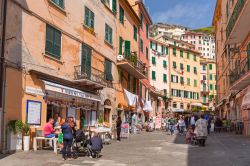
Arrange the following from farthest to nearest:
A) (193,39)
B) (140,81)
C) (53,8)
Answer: (193,39) < (140,81) < (53,8)

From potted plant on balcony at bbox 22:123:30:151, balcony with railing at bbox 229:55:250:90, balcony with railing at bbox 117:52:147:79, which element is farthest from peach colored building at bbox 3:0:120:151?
balcony with railing at bbox 229:55:250:90

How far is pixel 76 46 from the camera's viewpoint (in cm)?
2080

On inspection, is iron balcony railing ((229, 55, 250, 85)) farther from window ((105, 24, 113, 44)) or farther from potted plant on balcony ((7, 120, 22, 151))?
potted plant on balcony ((7, 120, 22, 151))

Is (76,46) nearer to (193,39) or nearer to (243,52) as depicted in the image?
(243,52)

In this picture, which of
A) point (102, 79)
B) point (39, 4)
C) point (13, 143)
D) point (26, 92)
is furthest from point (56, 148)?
point (102, 79)

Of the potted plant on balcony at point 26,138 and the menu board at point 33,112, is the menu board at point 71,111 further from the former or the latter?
the potted plant on balcony at point 26,138

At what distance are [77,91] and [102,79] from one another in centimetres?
481

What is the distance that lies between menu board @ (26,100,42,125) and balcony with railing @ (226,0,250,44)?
40.3ft

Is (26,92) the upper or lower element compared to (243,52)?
lower

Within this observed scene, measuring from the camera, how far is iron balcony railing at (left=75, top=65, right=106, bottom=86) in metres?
20.5

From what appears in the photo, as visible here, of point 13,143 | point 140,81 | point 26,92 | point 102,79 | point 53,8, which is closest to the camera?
point 13,143

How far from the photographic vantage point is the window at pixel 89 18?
2238 cm

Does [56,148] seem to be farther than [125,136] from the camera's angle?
No

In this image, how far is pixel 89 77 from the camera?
21.8 meters
